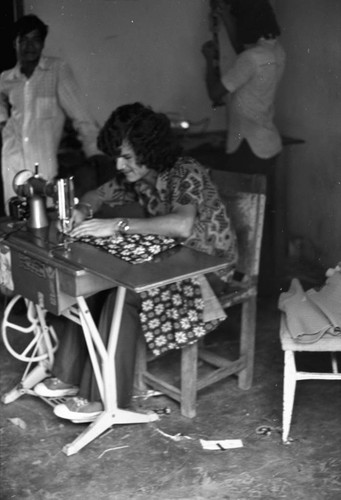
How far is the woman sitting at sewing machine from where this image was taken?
2.94 metres

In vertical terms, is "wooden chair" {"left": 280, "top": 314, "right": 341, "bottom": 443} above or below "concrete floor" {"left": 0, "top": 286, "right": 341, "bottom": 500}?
above

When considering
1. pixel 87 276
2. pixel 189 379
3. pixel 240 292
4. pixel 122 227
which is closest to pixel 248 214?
pixel 240 292

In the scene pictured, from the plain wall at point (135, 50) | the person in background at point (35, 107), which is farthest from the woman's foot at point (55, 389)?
the plain wall at point (135, 50)

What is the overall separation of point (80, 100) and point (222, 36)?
3.41 ft

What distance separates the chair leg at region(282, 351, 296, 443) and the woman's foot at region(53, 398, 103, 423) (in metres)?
0.74

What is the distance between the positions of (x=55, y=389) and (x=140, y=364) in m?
0.38

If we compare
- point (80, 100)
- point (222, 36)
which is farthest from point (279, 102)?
point (80, 100)

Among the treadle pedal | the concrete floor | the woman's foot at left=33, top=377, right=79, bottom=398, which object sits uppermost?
the woman's foot at left=33, top=377, right=79, bottom=398

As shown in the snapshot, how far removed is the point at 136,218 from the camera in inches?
121

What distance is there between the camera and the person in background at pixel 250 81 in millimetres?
4277

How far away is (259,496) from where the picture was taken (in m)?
2.60

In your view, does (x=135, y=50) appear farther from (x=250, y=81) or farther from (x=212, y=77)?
(x=250, y=81)

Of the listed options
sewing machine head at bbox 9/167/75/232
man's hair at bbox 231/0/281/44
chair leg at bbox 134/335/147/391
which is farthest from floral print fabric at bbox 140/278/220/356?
man's hair at bbox 231/0/281/44

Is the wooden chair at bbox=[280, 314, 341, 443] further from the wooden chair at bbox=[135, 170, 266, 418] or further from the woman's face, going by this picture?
the woman's face
